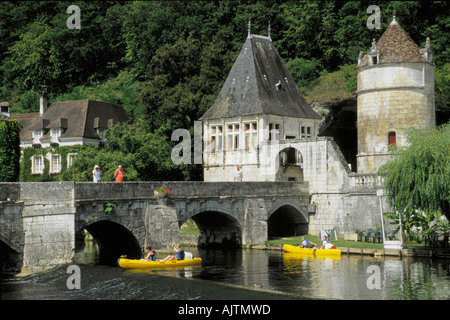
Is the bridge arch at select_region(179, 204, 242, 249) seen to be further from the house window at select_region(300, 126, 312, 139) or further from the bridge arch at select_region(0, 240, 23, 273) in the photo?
the bridge arch at select_region(0, 240, 23, 273)

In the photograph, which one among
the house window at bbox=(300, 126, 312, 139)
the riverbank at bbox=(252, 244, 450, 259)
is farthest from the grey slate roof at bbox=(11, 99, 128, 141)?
the riverbank at bbox=(252, 244, 450, 259)

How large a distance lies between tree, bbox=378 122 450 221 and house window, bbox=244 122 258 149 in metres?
14.0

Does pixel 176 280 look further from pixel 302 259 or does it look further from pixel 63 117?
pixel 63 117

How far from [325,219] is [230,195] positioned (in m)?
7.16

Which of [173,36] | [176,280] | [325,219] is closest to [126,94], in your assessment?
[173,36]

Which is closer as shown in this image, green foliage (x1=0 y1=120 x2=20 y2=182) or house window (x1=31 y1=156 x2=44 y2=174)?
green foliage (x1=0 y1=120 x2=20 y2=182)

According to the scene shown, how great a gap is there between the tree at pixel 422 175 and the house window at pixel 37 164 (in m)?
33.4

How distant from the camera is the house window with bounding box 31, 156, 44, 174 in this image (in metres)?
56.0

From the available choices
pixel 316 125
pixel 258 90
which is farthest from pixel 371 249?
pixel 258 90

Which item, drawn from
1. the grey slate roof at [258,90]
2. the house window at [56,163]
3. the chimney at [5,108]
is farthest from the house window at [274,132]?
the chimney at [5,108]

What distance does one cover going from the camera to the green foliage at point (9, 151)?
123ft

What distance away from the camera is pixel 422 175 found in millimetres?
30719

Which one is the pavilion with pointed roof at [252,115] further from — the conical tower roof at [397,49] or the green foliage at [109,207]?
the green foliage at [109,207]

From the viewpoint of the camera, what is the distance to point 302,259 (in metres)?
33.1
